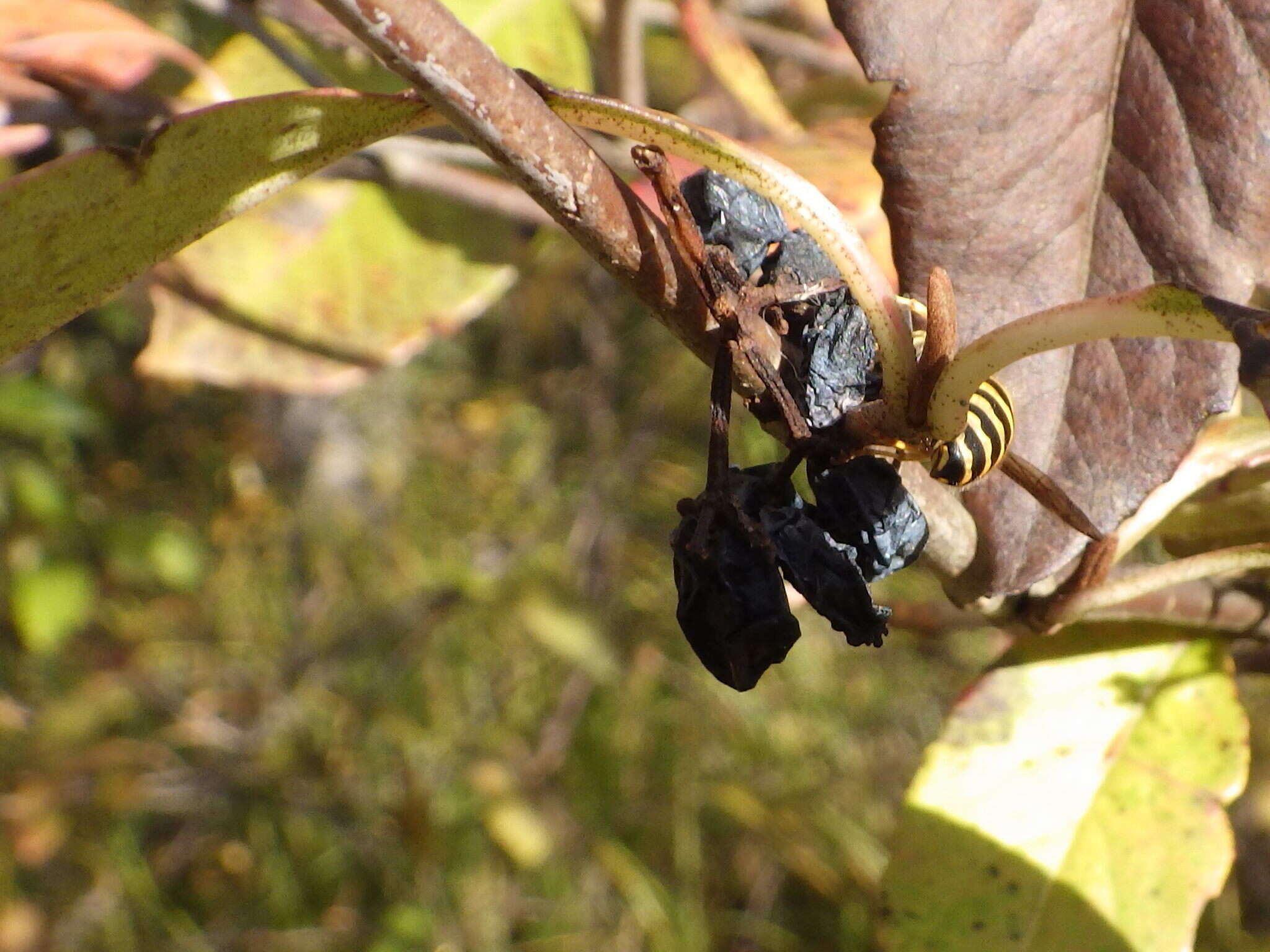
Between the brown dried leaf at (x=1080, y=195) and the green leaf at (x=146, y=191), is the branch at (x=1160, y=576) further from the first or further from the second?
the green leaf at (x=146, y=191)

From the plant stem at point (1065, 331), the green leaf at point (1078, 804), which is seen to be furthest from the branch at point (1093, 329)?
the green leaf at point (1078, 804)

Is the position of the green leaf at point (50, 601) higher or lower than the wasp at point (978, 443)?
lower

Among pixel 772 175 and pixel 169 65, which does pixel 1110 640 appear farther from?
pixel 169 65

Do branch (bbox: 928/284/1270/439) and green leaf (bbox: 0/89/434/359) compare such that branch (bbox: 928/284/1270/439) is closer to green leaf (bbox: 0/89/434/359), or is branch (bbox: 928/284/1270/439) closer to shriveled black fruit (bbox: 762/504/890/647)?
shriveled black fruit (bbox: 762/504/890/647)

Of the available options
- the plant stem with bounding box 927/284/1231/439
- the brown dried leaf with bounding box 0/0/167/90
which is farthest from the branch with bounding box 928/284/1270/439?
the brown dried leaf with bounding box 0/0/167/90

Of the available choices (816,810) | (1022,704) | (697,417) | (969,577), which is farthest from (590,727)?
(969,577)
